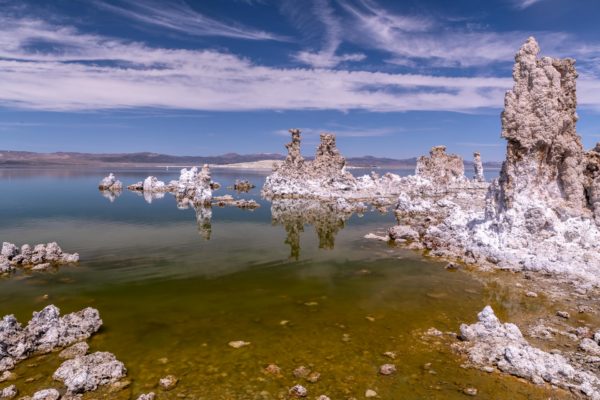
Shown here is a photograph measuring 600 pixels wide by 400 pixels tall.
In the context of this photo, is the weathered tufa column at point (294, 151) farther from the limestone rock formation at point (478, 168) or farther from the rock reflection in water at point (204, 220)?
the limestone rock formation at point (478, 168)

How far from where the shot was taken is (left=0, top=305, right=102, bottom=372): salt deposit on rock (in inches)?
636

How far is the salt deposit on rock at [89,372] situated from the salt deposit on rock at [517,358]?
46.1ft

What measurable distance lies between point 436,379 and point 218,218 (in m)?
47.0

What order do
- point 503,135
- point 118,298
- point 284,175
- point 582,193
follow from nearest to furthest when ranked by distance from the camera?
1. point 118,298
2. point 582,193
3. point 503,135
4. point 284,175

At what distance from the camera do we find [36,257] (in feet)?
102

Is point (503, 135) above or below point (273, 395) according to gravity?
above

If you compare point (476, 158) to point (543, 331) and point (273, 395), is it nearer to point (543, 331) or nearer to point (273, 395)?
point (543, 331)

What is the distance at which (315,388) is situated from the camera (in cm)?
1427

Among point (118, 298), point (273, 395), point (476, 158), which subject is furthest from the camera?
point (476, 158)

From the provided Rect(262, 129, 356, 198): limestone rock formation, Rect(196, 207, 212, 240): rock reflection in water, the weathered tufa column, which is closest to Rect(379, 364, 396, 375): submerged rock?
Rect(196, 207, 212, 240): rock reflection in water

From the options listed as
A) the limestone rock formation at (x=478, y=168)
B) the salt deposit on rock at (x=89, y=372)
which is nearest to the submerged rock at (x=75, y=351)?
the salt deposit on rock at (x=89, y=372)

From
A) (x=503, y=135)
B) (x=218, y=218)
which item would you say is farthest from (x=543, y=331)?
(x=218, y=218)

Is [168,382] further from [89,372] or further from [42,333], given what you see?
[42,333]

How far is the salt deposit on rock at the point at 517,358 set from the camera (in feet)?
45.9
